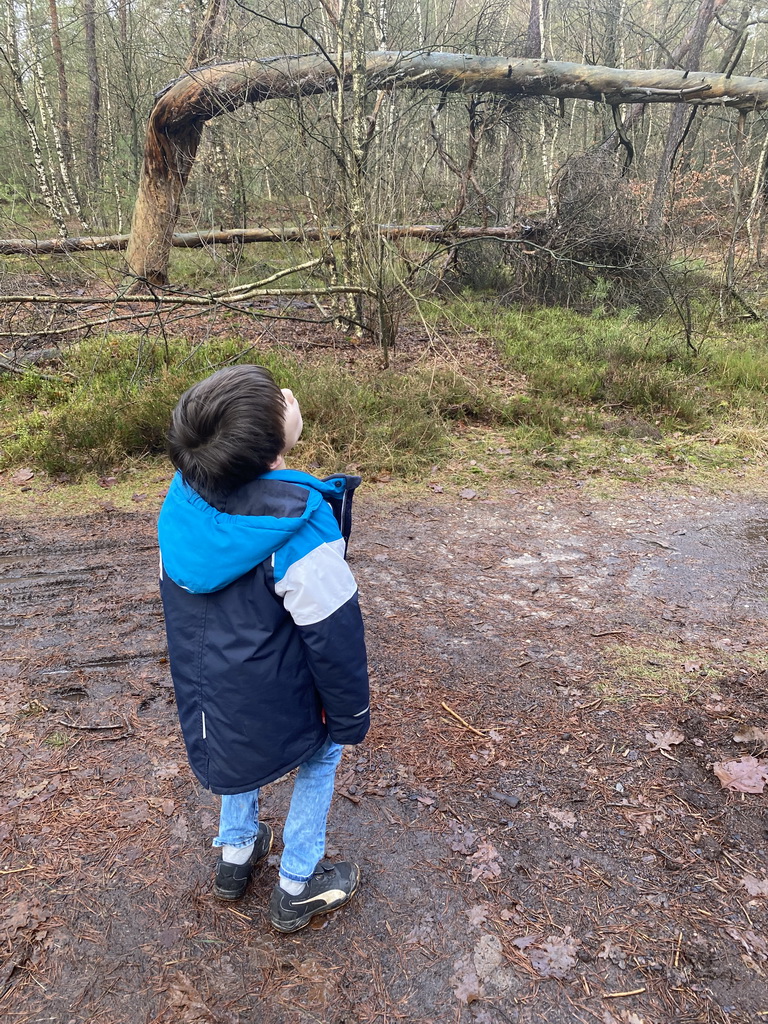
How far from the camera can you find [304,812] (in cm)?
205

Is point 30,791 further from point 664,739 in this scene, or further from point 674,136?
point 674,136

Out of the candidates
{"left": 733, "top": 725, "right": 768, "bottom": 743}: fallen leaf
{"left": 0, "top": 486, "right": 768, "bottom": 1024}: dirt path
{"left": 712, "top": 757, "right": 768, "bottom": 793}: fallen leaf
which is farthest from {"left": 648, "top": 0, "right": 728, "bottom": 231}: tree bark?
{"left": 712, "top": 757, "right": 768, "bottom": 793}: fallen leaf

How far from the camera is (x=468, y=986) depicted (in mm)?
1951

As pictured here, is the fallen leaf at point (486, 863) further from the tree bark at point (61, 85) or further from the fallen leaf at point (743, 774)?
the tree bark at point (61, 85)

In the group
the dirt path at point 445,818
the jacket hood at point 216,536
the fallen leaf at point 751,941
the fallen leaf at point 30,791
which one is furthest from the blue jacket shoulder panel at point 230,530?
the fallen leaf at point 751,941

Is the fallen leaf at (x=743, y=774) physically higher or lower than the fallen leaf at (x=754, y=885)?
lower

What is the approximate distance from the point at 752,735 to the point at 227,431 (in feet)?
9.55

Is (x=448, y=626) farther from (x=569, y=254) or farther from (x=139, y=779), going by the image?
(x=569, y=254)

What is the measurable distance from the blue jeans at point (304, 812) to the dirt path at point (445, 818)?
28cm

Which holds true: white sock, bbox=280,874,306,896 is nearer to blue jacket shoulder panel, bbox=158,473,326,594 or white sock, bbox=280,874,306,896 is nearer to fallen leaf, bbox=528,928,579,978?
fallen leaf, bbox=528,928,579,978

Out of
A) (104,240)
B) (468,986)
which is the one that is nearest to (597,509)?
(468,986)

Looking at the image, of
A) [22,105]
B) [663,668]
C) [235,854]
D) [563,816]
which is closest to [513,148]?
[22,105]

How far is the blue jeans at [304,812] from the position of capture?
2039 mm

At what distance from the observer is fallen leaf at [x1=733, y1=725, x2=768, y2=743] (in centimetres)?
292
